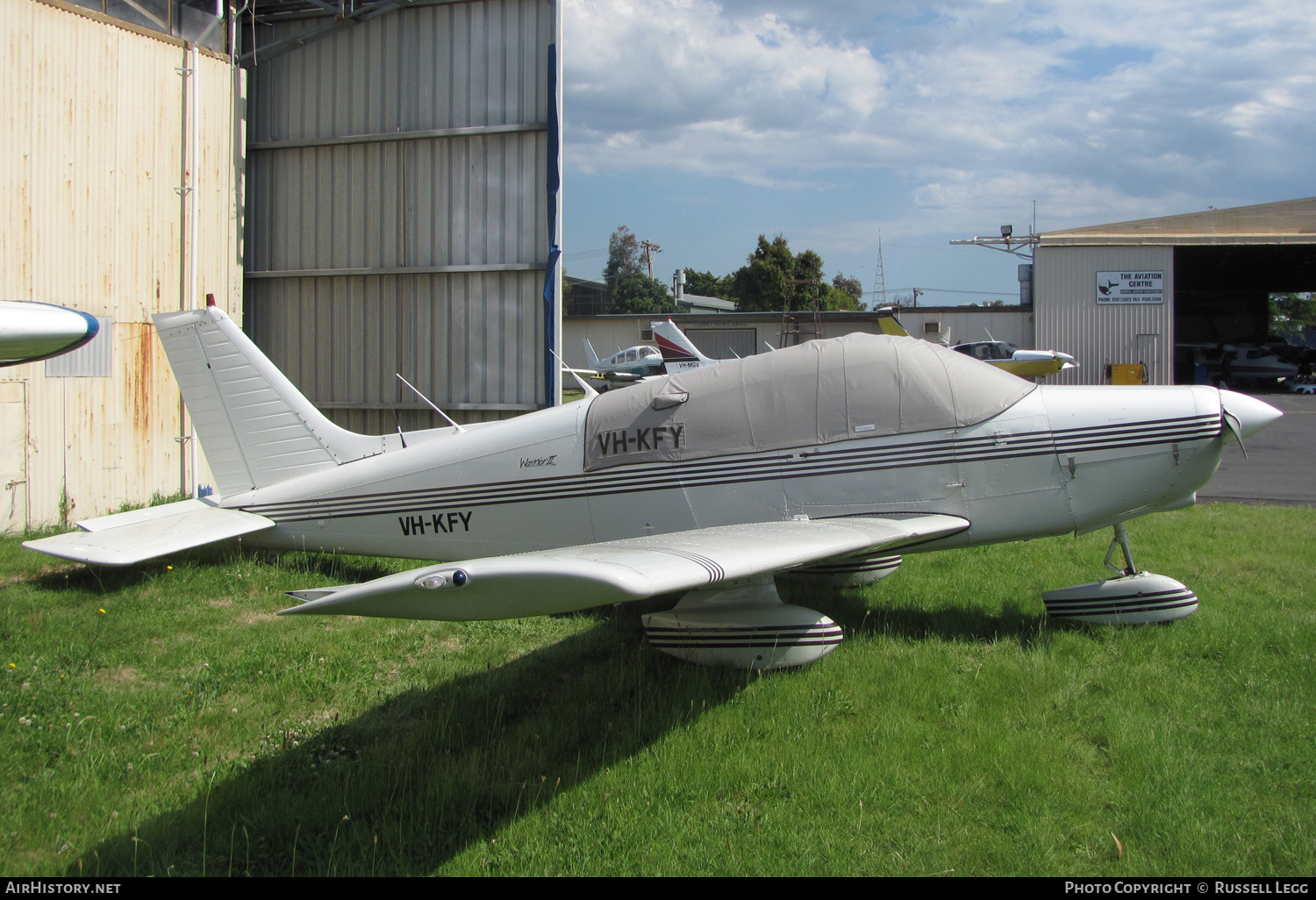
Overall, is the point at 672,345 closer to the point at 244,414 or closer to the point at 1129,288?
the point at 1129,288

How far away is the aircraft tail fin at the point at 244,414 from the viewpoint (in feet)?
23.3

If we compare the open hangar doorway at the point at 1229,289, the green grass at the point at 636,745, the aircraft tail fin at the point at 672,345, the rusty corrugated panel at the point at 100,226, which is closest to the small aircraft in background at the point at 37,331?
the green grass at the point at 636,745

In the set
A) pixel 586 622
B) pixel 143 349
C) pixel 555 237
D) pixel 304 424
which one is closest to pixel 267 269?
pixel 143 349

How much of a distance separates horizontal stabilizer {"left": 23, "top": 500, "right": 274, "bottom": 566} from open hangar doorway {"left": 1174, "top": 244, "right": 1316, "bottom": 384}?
32999 mm

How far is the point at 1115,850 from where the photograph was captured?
10.4ft

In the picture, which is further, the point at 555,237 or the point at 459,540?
the point at 555,237

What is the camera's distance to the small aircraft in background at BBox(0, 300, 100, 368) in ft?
13.0

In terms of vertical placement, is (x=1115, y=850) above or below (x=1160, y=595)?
below

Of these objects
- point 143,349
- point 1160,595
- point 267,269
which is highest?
point 267,269

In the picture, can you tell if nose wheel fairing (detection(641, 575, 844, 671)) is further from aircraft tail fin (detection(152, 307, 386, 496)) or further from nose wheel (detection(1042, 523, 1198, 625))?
aircraft tail fin (detection(152, 307, 386, 496))

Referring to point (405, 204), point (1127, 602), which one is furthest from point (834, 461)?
point (405, 204)

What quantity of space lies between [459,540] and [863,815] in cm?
382

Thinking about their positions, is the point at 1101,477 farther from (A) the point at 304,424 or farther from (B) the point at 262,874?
(A) the point at 304,424

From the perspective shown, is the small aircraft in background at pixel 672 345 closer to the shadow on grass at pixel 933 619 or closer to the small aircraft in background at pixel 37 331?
the shadow on grass at pixel 933 619
